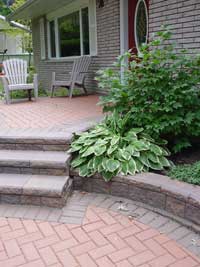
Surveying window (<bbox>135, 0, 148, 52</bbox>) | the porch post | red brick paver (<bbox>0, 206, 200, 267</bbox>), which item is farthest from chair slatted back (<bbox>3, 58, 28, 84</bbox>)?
red brick paver (<bbox>0, 206, 200, 267</bbox>)

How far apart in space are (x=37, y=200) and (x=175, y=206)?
47.7 inches

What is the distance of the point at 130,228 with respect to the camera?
239 cm

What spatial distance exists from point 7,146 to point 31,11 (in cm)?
686

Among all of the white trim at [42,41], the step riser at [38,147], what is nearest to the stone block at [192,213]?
the step riser at [38,147]

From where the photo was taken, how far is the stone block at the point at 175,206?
237cm

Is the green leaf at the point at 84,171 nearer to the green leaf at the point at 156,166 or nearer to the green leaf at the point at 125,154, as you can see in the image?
the green leaf at the point at 125,154

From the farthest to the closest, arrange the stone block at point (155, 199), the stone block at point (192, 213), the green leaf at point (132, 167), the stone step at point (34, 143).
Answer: the stone step at point (34, 143), the green leaf at point (132, 167), the stone block at point (155, 199), the stone block at point (192, 213)

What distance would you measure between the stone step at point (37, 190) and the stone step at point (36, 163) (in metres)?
0.09

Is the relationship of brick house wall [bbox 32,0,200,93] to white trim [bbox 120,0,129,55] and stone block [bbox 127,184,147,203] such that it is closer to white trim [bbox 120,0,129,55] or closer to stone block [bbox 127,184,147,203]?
white trim [bbox 120,0,129,55]

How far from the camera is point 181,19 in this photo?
12.5 ft

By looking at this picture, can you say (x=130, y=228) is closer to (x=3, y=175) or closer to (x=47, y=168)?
(x=47, y=168)

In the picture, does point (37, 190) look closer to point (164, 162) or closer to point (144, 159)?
point (144, 159)

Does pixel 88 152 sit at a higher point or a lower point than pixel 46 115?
lower

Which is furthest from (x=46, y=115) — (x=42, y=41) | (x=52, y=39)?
(x=42, y=41)
